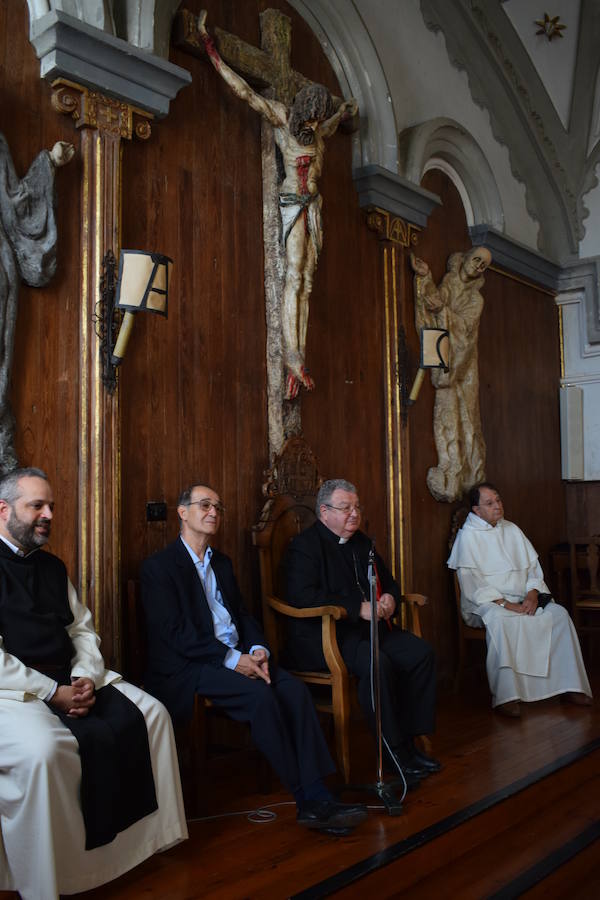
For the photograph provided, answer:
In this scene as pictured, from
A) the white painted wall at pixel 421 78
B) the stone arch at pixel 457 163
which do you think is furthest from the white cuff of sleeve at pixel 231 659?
the white painted wall at pixel 421 78

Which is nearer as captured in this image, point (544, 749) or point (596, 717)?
point (544, 749)

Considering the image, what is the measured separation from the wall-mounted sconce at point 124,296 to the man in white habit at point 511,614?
9.28 ft

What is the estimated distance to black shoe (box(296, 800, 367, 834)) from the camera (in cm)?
323

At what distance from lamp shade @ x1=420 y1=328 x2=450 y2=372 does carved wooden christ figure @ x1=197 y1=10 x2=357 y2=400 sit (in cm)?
101

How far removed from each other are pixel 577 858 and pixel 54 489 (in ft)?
8.10

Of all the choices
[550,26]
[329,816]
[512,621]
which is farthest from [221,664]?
[550,26]

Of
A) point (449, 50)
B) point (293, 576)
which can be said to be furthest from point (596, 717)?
point (449, 50)

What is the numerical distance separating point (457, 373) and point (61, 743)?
4265 mm

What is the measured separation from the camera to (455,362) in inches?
246

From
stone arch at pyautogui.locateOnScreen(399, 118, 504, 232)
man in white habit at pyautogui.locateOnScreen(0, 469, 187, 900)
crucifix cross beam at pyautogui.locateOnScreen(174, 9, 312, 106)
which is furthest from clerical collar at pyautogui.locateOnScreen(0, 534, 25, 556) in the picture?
stone arch at pyautogui.locateOnScreen(399, 118, 504, 232)

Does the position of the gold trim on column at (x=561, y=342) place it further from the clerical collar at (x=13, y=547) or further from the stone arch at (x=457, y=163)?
the clerical collar at (x=13, y=547)

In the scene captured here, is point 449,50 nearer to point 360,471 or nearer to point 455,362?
point 455,362

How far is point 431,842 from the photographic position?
124 inches

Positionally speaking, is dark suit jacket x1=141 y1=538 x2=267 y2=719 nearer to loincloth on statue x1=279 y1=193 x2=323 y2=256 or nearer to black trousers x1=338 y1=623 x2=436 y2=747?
black trousers x1=338 y1=623 x2=436 y2=747
